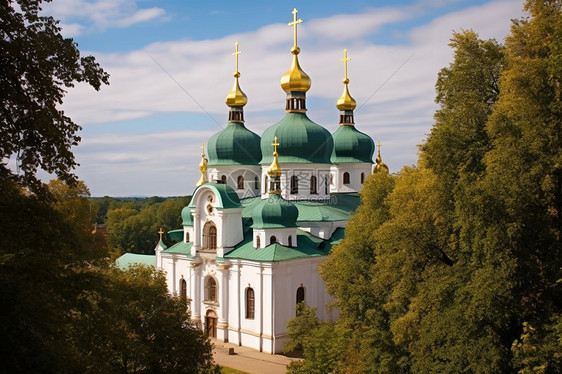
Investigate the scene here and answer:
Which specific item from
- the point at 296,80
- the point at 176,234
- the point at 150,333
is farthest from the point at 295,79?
the point at 150,333

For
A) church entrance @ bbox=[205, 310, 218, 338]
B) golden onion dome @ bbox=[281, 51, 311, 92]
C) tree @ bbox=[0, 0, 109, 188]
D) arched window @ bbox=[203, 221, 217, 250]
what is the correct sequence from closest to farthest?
tree @ bbox=[0, 0, 109, 188] → church entrance @ bbox=[205, 310, 218, 338] → arched window @ bbox=[203, 221, 217, 250] → golden onion dome @ bbox=[281, 51, 311, 92]

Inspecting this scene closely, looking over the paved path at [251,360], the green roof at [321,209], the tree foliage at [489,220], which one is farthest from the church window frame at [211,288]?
the tree foliage at [489,220]

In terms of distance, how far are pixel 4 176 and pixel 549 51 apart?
1172cm

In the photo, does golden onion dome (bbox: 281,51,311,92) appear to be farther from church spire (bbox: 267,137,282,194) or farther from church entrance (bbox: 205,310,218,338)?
church entrance (bbox: 205,310,218,338)

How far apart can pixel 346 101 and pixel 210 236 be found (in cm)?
1593

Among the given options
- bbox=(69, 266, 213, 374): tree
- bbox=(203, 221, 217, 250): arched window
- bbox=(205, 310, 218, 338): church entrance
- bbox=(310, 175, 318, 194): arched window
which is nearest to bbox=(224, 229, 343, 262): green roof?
bbox=(203, 221, 217, 250): arched window

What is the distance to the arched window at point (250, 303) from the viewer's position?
3075 cm

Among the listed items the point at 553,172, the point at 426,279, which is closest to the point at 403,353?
the point at 426,279

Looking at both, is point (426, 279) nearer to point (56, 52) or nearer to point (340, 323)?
point (340, 323)

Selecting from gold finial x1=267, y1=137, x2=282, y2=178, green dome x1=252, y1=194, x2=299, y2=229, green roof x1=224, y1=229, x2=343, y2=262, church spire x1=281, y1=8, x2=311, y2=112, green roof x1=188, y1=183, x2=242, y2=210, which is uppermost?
church spire x1=281, y1=8, x2=311, y2=112

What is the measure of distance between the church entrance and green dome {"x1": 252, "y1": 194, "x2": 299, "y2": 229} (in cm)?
504

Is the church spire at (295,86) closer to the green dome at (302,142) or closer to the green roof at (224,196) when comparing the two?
the green dome at (302,142)

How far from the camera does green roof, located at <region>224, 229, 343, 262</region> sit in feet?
99.0

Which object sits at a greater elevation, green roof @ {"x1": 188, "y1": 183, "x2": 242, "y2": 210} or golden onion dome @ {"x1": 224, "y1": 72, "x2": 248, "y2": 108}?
golden onion dome @ {"x1": 224, "y1": 72, "x2": 248, "y2": 108}
